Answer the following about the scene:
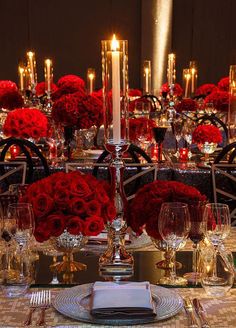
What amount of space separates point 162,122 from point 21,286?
3.75m

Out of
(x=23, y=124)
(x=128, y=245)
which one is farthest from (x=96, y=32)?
(x=128, y=245)

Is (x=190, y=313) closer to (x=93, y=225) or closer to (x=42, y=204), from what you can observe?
(x=93, y=225)

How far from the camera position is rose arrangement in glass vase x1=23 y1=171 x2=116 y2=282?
1.82 meters

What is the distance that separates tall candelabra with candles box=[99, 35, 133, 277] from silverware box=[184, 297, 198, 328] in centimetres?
29

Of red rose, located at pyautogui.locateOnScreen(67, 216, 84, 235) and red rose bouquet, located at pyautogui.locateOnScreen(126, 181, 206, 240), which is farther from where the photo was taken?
red rose bouquet, located at pyautogui.locateOnScreen(126, 181, 206, 240)

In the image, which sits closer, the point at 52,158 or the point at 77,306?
the point at 77,306

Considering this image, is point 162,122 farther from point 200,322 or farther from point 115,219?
point 200,322

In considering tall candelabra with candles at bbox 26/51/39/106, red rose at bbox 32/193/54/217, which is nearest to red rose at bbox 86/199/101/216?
red rose at bbox 32/193/54/217

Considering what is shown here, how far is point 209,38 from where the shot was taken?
10547 millimetres

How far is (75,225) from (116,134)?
0.30 m

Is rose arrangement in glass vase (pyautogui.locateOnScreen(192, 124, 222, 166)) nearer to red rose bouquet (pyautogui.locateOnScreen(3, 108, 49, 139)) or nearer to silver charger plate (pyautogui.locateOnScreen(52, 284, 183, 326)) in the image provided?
red rose bouquet (pyautogui.locateOnScreen(3, 108, 49, 139))

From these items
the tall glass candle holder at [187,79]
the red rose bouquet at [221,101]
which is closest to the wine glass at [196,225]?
the red rose bouquet at [221,101]

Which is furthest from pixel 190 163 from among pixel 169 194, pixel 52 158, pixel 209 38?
pixel 209 38

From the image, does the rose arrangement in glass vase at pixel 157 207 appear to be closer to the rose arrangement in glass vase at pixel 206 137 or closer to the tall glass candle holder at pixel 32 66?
the rose arrangement in glass vase at pixel 206 137
